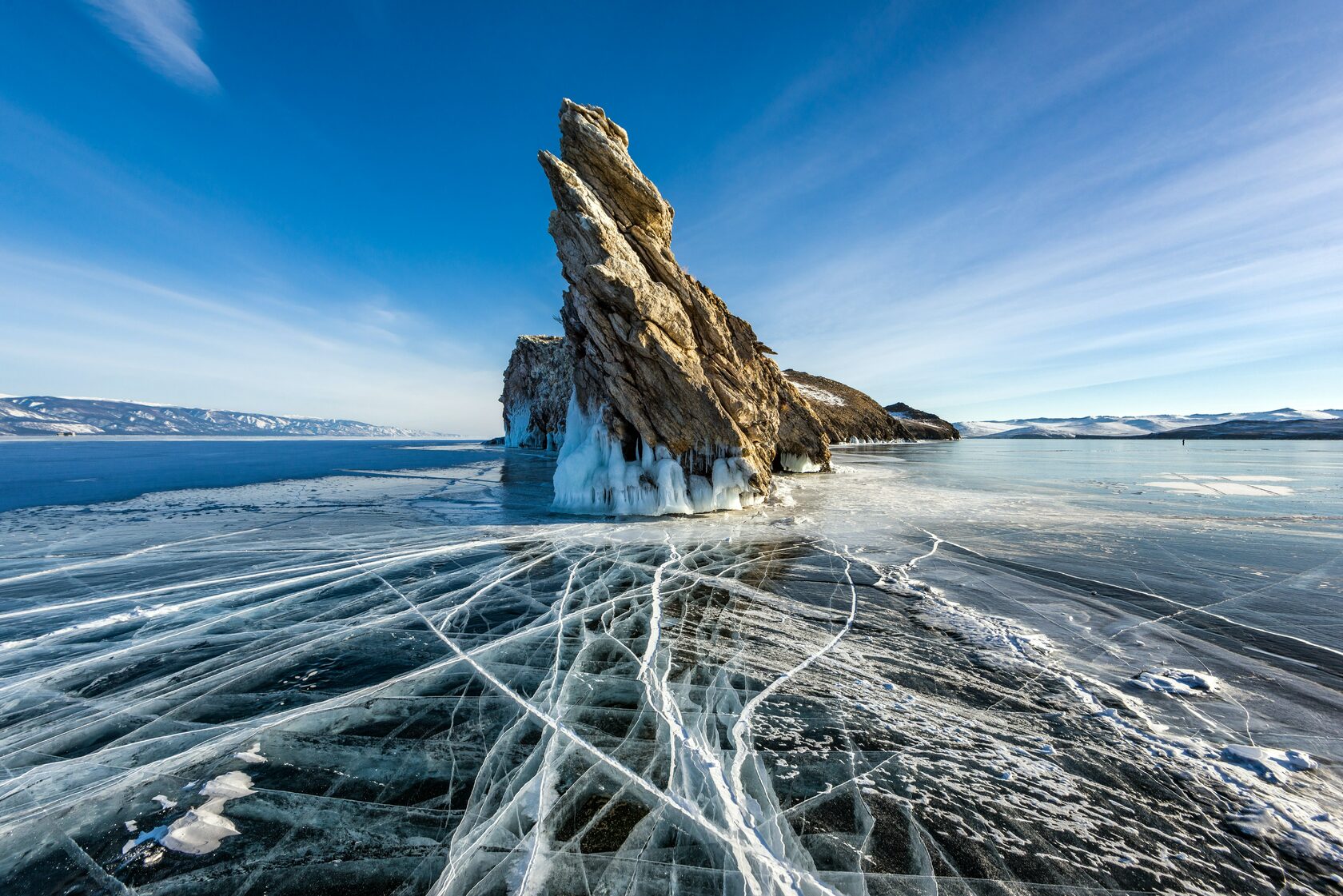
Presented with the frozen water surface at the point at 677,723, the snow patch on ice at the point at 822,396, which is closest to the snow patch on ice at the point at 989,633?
the frozen water surface at the point at 677,723

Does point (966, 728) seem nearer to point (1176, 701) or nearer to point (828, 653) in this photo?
point (828, 653)

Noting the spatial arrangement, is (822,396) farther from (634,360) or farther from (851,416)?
(634,360)

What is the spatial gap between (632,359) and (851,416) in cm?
7080

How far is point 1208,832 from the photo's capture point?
9.93ft

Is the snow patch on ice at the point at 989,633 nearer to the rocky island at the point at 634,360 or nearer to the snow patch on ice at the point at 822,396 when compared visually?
the rocky island at the point at 634,360

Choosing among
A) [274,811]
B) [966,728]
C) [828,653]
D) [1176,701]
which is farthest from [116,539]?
[1176,701]

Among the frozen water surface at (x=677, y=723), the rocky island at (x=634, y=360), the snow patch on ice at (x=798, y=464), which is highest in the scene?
the rocky island at (x=634, y=360)

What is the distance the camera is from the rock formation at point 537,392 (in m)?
55.1

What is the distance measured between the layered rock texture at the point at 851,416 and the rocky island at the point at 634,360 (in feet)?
161

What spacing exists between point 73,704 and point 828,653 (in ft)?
28.7

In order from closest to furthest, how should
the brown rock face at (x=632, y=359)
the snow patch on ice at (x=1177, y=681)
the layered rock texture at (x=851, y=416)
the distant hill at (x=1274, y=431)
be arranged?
the snow patch on ice at (x=1177, y=681)
the brown rock face at (x=632, y=359)
the layered rock texture at (x=851, y=416)
the distant hill at (x=1274, y=431)

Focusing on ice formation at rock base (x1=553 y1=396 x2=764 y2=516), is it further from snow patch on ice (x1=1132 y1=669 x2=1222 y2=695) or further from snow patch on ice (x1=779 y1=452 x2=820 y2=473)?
snow patch on ice (x1=779 y1=452 x2=820 y2=473)

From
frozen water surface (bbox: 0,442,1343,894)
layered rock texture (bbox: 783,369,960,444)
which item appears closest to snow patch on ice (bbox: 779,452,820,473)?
frozen water surface (bbox: 0,442,1343,894)

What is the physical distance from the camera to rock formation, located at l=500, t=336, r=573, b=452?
181ft
